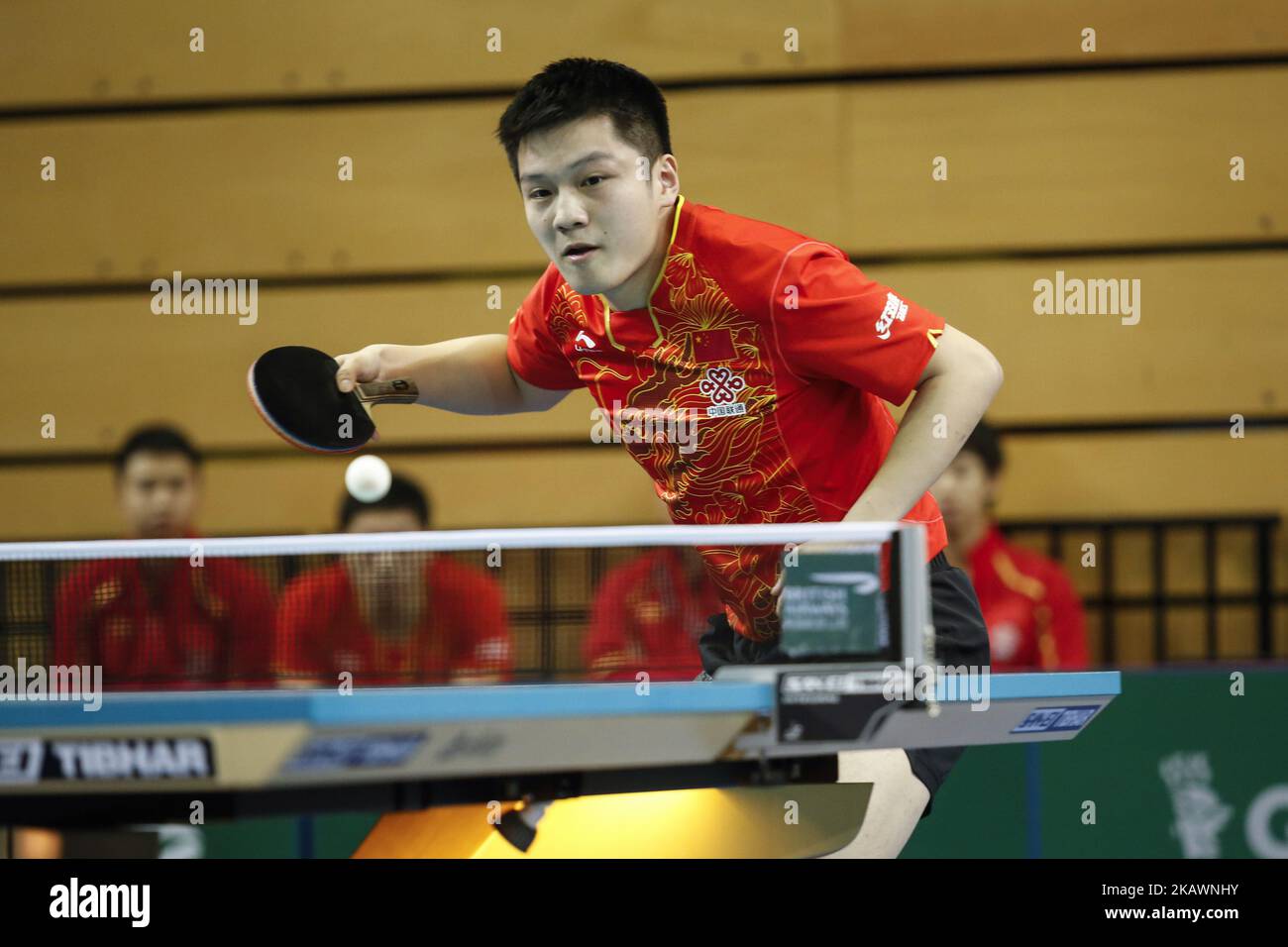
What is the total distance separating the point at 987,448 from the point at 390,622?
109 inches

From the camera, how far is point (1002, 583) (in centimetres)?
504

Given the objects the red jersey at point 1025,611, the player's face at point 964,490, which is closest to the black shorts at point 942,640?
the player's face at point 964,490

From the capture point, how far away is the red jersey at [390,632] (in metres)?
2.61

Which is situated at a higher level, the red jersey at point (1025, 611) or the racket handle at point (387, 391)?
the racket handle at point (387, 391)

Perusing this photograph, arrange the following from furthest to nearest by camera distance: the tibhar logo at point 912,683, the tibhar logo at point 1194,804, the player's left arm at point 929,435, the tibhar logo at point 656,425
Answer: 1. the tibhar logo at point 1194,804
2. the tibhar logo at point 656,425
3. the player's left arm at point 929,435
4. the tibhar logo at point 912,683

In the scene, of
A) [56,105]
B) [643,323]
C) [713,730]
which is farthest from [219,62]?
[713,730]

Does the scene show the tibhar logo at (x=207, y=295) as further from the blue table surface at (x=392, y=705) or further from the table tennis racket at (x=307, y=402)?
the blue table surface at (x=392, y=705)

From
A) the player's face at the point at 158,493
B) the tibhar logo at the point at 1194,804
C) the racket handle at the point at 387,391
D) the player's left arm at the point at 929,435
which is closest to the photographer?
the player's left arm at the point at 929,435

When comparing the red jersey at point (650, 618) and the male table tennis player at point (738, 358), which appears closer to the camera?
the male table tennis player at point (738, 358)

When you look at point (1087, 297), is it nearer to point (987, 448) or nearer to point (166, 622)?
point (987, 448)

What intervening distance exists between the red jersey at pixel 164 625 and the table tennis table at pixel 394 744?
672 millimetres
